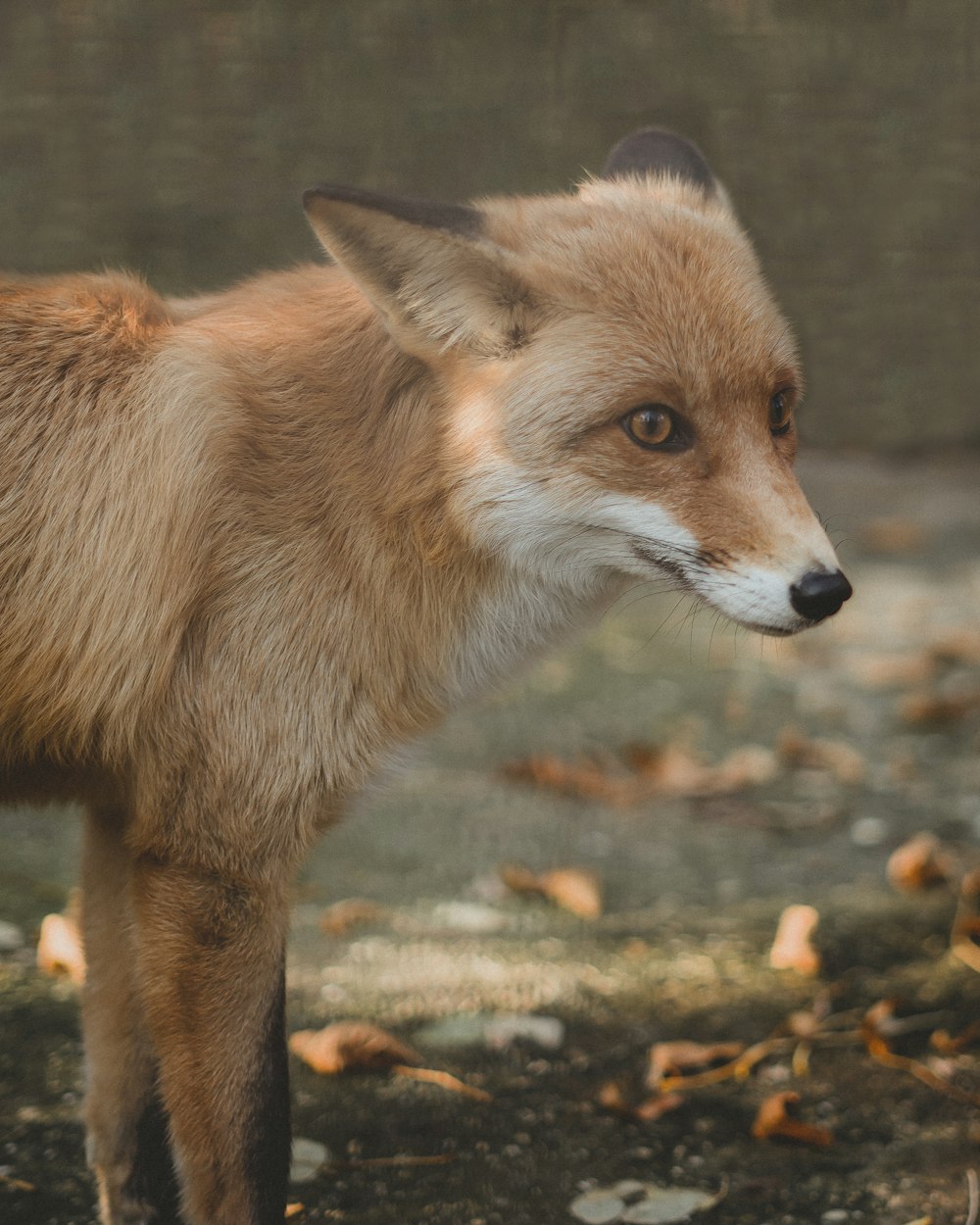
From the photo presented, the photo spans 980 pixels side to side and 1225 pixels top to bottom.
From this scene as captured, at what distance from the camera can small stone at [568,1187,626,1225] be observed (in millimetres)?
2621

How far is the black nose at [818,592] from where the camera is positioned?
216 cm

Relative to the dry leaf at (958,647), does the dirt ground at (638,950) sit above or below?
below

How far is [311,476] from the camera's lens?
94.6 inches

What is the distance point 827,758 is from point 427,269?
120 inches

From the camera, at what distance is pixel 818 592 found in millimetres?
2158

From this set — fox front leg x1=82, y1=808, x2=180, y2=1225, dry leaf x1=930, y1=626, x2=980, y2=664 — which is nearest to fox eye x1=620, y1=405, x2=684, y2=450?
fox front leg x1=82, y1=808, x2=180, y2=1225

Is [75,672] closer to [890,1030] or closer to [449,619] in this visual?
[449,619]

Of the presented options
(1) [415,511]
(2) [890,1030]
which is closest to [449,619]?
(1) [415,511]

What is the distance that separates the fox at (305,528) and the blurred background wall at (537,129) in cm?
466

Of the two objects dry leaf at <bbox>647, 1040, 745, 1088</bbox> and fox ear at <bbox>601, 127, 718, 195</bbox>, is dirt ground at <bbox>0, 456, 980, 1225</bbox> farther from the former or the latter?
fox ear at <bbox>601, 127, 718, 195</bbox>

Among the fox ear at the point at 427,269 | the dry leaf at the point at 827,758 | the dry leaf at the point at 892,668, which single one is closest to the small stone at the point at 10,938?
the fox ear at the point at 427,269

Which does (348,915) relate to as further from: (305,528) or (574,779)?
(305,528)

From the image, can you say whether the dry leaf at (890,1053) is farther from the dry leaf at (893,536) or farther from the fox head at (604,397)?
the dry leaf at (893,536)

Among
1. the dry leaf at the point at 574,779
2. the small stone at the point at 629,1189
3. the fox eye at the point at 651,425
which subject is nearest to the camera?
the fox eye at the point at 651,425
